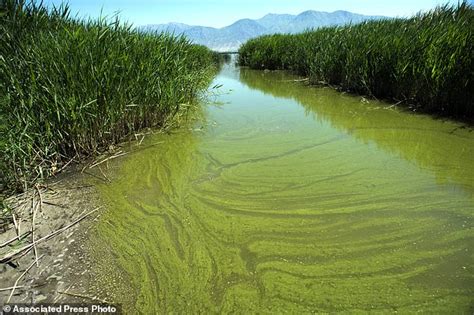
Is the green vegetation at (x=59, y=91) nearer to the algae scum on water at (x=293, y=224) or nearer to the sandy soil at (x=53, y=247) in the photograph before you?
the sandy soil at (x=53, y=247)

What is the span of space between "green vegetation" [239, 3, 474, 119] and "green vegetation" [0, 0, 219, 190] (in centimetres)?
314

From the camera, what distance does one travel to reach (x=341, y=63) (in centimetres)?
565

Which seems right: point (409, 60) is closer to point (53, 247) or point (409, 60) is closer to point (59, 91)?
point (59, 91)

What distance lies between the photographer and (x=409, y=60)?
159 inches

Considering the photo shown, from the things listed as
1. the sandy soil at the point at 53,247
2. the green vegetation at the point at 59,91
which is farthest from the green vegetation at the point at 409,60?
the sandy soil at the point at 53,247

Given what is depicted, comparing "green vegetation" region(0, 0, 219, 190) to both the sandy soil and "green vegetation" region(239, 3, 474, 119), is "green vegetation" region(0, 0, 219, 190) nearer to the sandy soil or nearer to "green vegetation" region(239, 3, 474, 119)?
the sandy soil

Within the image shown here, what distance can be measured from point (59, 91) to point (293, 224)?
1.89 m

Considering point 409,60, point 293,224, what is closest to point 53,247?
point 293,224

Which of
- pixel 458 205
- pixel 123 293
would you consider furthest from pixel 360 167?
pixel 123 293

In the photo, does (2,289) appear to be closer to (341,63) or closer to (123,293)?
(123,293)

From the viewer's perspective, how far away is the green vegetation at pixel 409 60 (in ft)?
11.5

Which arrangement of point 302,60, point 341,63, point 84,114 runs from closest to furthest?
point 84,114
point 341,63
point 302,60

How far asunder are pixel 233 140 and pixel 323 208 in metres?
1.50

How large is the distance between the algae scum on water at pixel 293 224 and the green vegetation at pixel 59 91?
0.40 meters
